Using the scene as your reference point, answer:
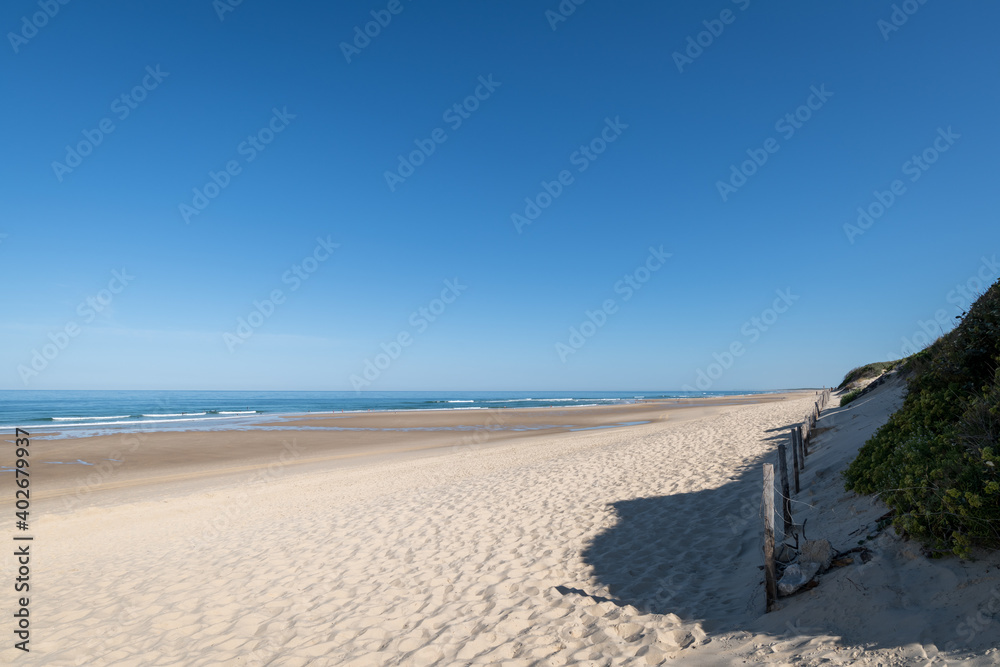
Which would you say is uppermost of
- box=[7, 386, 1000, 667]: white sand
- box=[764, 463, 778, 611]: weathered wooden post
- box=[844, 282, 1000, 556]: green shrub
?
box=[844, 282, 1000, 556]: green shrub

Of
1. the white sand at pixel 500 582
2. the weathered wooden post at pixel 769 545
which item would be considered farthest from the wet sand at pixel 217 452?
the weathered wooden post at pixel 769 545

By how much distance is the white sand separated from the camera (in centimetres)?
420

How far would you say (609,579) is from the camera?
6.41 m

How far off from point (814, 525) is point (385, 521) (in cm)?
757

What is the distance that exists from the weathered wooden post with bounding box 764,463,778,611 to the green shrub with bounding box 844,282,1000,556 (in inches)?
43.6

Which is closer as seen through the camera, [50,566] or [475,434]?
[50,566]

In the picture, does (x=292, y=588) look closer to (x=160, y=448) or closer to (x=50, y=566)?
(x=50, y=566)

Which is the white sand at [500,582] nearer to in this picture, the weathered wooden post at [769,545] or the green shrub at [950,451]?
the weathered wooden post at [769,545]

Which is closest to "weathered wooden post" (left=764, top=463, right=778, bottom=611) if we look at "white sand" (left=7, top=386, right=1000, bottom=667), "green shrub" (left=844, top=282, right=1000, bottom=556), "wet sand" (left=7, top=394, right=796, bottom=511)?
"white sand" (left=7, top=386, right=1000, bottom=667)

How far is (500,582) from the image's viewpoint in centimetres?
661

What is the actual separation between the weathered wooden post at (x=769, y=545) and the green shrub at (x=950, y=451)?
1.11 meters

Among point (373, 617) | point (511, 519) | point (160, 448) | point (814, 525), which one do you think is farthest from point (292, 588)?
point (160, 448)

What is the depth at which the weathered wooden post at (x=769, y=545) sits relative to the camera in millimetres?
4766

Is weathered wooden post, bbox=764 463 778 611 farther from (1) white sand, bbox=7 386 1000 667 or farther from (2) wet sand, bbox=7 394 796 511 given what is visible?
(2) wet sand, bbox=7 394 796 511
